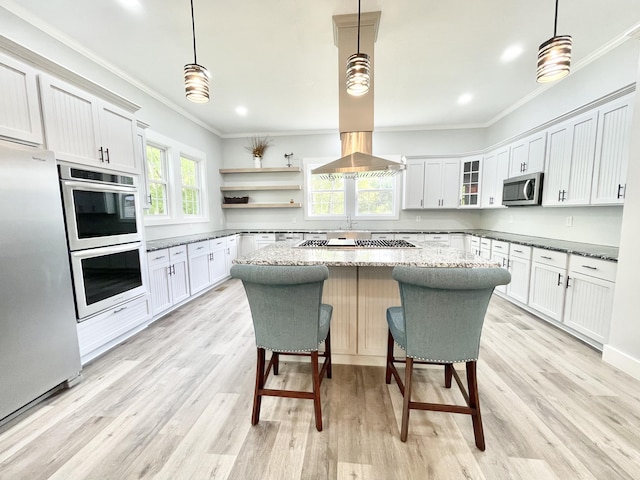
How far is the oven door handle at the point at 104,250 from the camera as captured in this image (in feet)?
6.55

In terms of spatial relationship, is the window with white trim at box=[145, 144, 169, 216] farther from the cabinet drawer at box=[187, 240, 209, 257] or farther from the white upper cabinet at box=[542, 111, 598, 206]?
the white upper cabinet at box=[542, 111, 598, 206]

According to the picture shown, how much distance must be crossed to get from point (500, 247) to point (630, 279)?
1.75m

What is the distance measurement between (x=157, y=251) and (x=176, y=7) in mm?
2339

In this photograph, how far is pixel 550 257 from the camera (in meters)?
2.79

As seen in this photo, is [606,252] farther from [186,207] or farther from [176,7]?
[186,207]

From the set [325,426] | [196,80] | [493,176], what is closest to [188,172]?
[196,80]

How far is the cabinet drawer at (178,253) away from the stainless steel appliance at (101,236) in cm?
63

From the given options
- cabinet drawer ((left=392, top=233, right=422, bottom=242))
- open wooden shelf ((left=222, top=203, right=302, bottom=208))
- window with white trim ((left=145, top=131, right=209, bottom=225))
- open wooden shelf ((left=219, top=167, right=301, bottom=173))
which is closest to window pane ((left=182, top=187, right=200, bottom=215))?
window with white trim ((left=145, top=131, right=209, bottom=225))

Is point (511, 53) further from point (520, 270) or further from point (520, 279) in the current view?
point (520, 279)

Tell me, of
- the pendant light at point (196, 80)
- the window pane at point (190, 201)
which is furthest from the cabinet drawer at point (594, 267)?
the window pane at point (190, 201)

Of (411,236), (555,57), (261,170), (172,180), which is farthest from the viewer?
(261,170)

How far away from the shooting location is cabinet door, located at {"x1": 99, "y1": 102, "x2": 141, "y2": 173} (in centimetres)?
229

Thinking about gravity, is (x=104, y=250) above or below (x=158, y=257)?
above

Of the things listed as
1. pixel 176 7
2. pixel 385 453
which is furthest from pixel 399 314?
pixel 176 7
